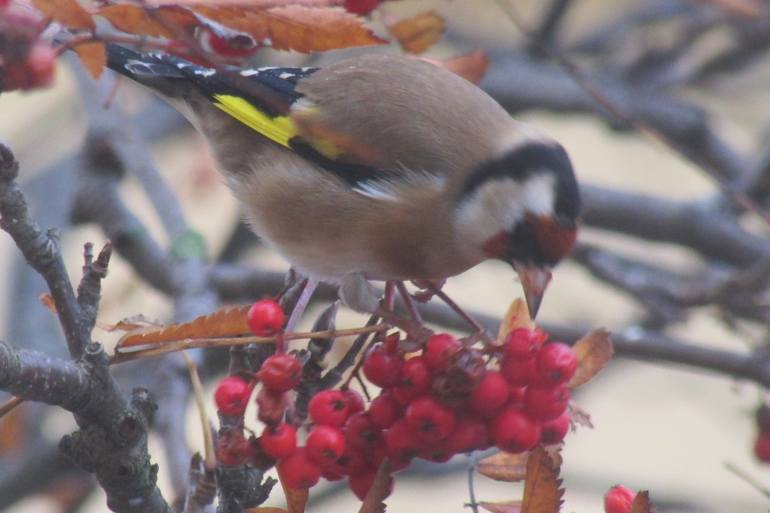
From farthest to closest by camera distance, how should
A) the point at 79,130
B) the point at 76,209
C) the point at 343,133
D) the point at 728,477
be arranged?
the point at 728,477, the point at 79,130, the point at 76,209, the point at 343,133

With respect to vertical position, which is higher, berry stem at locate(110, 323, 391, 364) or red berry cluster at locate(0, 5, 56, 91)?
red berry cluster at locate(0, 5, 56, 91)

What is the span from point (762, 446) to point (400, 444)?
154cm

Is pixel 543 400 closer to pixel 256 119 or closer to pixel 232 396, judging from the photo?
pixel 232 396

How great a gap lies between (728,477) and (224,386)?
19.7 ft

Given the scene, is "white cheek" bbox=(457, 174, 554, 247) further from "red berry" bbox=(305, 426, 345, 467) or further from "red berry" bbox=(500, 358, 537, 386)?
"red berry" bbox=(305, 426, 345, 467)

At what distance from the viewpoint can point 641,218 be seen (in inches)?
170

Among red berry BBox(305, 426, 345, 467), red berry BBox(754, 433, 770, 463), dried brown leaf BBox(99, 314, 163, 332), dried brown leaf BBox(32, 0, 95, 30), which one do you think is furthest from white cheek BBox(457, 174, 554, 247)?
red berry BBox(754, 433, 770, 463)

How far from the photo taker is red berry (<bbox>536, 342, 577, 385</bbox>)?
1749mm

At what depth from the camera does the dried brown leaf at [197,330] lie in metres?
1.67

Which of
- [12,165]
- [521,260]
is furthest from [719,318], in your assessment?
[12,165]

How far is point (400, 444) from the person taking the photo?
1.77m

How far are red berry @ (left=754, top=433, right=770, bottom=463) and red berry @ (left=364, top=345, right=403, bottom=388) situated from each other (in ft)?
4.93

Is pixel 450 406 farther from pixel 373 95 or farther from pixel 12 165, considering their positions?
pixel 373 95

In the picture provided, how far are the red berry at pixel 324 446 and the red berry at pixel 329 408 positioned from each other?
2 centimetres
